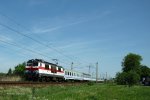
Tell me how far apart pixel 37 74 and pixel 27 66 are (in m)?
2.74

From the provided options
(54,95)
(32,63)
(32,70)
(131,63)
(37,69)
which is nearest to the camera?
(54,95)

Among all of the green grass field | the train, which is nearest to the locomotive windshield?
the train

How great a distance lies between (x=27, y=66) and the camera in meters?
51.2

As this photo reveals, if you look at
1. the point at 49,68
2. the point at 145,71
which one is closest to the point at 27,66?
the point at 49,68

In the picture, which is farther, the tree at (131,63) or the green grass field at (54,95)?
the tree at (131,63)

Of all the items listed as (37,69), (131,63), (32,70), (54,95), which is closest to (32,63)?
(32,70)

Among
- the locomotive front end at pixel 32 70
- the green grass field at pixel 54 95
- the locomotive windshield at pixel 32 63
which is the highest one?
the locomotive windshield at pixel 32 63

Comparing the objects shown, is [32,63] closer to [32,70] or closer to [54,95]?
[32,70]

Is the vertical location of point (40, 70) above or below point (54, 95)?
above

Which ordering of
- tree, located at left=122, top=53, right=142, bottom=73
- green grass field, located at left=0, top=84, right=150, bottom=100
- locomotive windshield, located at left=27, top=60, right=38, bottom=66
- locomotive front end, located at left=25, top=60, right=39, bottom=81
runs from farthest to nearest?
tree, located at left=122, top=53, right=142, bottom=73
locomotive windshield, located at left=27, top=60, right=38, bottom=66
locomotive front end, located at left=25, top=60, right=39, bottom=81
green grass field, located at left=0, top=84, right=150, bottom=100

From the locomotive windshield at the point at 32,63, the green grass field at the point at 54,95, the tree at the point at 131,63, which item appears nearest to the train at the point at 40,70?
the locomotive windshield at the point at 32,63

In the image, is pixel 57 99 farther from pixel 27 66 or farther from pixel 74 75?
pixel 74 75

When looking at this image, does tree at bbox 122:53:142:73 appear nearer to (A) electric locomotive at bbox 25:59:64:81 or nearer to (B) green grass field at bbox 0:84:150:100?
(A) electric locomotive at bbox 25:59:64:81

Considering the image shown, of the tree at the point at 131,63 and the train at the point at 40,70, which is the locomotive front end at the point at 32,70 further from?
the tree at the point at 131,63
